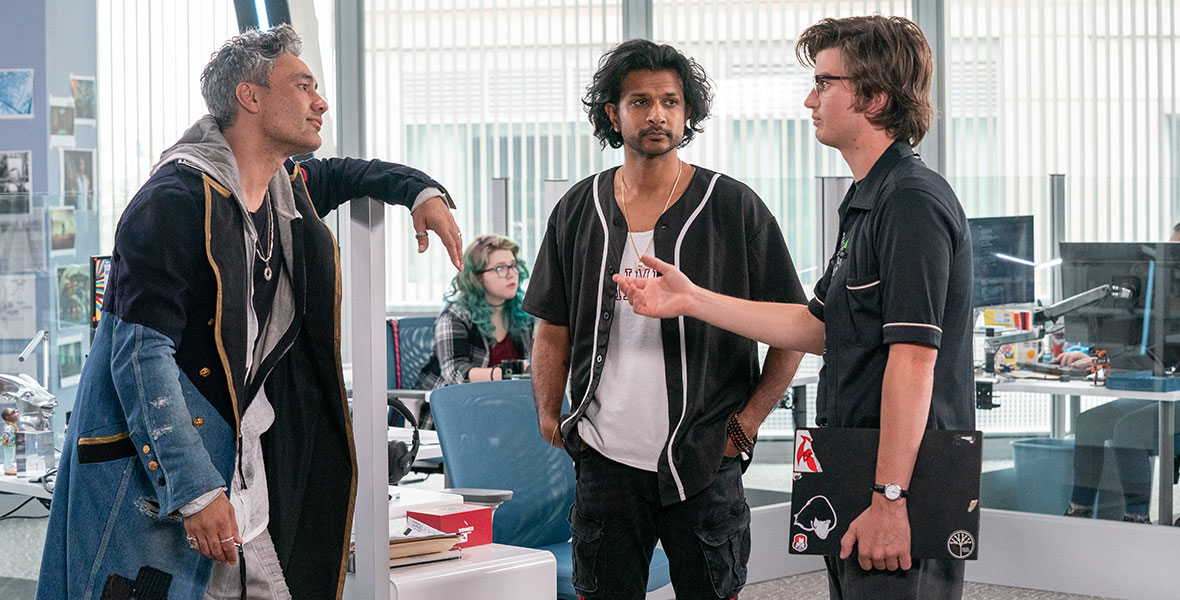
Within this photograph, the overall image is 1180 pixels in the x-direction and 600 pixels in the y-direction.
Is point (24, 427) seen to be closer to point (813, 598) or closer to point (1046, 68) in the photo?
point (813, 598)

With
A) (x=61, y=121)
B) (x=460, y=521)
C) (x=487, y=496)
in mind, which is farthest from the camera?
(x=61, y=121)

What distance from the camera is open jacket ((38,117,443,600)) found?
167cm

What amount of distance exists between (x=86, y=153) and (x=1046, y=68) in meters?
4.96

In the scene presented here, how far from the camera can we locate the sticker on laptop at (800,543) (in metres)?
1.76

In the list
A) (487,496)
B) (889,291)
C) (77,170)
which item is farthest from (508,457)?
(77,170)

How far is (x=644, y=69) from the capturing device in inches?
89.0

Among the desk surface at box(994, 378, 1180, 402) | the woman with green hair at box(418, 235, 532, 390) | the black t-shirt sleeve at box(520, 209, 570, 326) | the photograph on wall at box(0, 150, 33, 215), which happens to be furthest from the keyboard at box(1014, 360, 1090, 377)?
the photograph on wall at box(0, 150, 33, 215)

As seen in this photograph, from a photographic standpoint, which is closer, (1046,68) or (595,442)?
(595,442)

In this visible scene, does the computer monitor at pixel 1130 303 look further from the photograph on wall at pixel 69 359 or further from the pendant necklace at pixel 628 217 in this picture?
the photograph on wall at pixel 69 359

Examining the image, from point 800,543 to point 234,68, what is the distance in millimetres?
1196

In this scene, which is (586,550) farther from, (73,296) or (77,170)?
(77,170)

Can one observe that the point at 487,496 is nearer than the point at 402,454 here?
Yes

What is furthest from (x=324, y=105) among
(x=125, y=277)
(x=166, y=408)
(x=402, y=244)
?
(x=402, y=244)

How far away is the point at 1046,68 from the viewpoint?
637cm
